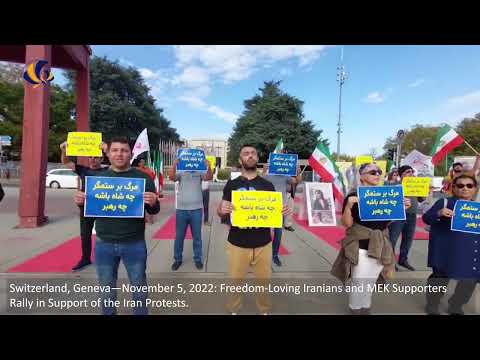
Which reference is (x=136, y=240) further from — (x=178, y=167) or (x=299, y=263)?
(x=299, y=263)

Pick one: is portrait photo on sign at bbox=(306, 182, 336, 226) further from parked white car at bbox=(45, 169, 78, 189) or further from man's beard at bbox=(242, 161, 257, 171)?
parked white car at bbox=(45, 169, 78, 189)

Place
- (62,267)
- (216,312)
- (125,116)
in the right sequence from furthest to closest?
(125,116), (62,267), (216,312)

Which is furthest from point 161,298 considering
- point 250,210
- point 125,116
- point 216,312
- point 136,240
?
point 125,116

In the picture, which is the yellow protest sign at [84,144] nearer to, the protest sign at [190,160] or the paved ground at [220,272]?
the protest sign at [190,160]

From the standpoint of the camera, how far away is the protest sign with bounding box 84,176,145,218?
2.42 m

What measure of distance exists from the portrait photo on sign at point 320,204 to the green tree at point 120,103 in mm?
26341

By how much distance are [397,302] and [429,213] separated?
1331 mm

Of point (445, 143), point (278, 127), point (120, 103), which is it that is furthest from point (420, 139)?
point (445, 143)

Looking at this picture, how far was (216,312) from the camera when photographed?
3168 millimetres

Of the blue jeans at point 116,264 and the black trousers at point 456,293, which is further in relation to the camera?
the black trousers at point 456,293

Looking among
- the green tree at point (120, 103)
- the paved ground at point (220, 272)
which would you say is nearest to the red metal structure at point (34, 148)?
the paved ground at point (220, 272)

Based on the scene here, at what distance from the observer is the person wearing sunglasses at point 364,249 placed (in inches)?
103

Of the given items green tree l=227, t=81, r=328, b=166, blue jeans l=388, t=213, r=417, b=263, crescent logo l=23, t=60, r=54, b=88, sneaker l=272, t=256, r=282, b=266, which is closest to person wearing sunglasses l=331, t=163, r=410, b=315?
sneaker l=272, t=256, r=282, b=266

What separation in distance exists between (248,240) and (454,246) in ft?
7.12
